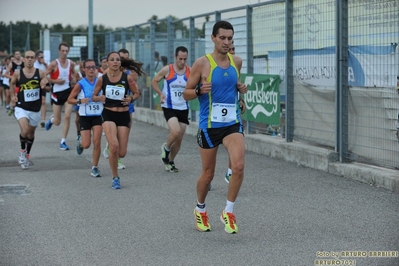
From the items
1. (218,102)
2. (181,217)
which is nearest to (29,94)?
(181,217)

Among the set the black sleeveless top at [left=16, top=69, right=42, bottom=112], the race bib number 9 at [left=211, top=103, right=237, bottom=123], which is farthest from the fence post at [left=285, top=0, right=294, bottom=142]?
the race bib number 9 at [left=211, top=103, right=237, bottom=123]

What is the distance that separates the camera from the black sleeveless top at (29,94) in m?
13.4

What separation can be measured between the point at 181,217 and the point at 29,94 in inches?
225

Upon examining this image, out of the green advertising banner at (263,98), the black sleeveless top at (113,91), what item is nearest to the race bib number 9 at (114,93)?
the black sleeveless top at (113,91)

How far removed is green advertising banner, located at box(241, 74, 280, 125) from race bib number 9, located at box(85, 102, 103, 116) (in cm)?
345

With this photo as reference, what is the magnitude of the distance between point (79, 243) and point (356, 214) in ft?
10.2

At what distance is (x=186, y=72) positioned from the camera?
503 inches

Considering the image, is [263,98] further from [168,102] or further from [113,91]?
[113,91]

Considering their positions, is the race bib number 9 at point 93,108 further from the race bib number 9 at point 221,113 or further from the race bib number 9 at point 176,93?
the race bib number 9 at point 221,113

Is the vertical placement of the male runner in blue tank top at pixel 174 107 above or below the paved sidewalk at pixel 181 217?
above

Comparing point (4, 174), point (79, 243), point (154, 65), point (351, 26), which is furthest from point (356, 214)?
point (154, 65)

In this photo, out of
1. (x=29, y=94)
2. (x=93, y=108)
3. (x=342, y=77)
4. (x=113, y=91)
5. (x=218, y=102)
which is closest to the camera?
(x=218, y=102)

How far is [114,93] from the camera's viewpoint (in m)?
11.4

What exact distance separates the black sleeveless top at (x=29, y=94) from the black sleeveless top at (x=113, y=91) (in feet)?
8.22
